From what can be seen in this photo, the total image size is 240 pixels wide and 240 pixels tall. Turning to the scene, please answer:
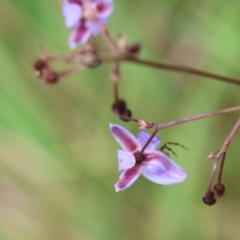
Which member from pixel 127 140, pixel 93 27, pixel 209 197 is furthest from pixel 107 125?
pixel 93 27

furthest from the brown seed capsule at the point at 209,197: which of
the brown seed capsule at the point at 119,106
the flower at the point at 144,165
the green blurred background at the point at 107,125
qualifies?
the green blurred background at the point at 107,125

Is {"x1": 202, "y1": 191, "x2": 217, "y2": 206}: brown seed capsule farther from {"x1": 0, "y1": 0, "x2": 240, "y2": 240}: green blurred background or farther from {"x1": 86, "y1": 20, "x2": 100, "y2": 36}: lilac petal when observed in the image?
{"x1": 0, "y1": 0, "x2": 240, "y2": 240}: green blurred background

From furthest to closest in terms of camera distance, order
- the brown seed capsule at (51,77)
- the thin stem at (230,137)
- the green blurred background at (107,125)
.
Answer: the green blurred background at (107,125), the thin stem at (230,137), the brown seed capsule at (51,77)

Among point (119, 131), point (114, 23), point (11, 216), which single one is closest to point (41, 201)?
point (11, 216)

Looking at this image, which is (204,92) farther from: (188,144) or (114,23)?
(114,23)

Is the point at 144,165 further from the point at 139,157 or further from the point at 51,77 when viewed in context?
the point at 51,77

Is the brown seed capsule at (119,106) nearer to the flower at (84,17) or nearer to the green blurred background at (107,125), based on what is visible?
the flower at (84,17)
